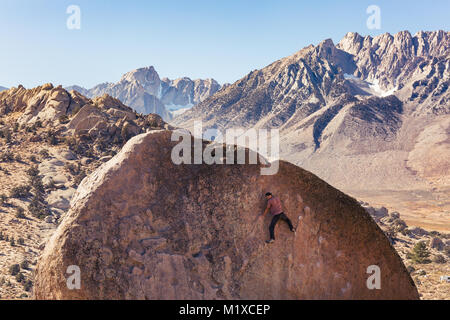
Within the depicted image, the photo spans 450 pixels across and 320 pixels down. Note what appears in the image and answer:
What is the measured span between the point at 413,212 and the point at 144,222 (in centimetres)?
5728

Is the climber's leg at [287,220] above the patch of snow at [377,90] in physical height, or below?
below

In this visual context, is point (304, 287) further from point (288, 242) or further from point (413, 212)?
point (413, 212)

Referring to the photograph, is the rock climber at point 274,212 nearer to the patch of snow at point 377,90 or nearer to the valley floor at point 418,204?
the valley floor at point 418,204

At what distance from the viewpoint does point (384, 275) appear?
303 inches

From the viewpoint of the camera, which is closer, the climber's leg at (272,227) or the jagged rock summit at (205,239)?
the jagged rock summit at (205,239)

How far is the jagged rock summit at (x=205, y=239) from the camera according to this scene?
7.00 m

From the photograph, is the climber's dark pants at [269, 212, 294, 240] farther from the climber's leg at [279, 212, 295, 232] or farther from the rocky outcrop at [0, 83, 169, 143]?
the rocky outcrop at [0, 83, 169, 143]

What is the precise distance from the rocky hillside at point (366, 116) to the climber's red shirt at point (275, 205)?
4414cm

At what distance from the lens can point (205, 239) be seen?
7.43 meters

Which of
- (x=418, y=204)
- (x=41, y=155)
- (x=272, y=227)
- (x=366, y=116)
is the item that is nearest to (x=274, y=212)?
(x=272, y=227)

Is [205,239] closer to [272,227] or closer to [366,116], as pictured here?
[272,227]

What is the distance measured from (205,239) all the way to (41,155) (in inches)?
913

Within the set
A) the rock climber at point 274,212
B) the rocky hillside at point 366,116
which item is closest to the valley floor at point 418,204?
the rocky hillside at point 366,116

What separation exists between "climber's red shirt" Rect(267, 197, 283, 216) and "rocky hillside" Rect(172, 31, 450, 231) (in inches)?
1738
